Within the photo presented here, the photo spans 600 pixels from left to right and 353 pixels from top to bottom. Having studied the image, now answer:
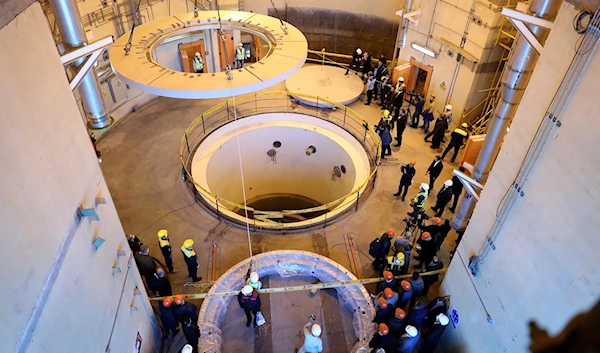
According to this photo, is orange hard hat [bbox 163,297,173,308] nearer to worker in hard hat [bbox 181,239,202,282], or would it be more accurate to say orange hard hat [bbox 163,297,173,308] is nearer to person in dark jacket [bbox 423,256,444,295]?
worker in hard hat [bbox 181,239,202,282]

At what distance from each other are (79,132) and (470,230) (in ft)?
20.7

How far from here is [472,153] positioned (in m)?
11.1

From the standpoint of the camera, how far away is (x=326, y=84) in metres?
16.2

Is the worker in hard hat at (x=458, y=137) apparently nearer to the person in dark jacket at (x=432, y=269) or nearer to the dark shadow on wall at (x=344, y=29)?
the person in dark jacket at (x=432, y=269)

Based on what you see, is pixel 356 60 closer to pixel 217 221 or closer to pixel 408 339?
pixel 217 221

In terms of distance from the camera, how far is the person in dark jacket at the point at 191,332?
7.19 m

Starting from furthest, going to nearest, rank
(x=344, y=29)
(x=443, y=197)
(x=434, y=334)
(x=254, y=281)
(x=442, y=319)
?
(x=344, y=29)
(x=443, y=197)
(x=254, y=281)
(x=434, y=334)
(x=442, y=319)

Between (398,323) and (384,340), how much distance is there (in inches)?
19.3

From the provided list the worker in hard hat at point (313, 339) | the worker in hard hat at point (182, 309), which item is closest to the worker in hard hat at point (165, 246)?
the worker in hard hat at point (182, 309)

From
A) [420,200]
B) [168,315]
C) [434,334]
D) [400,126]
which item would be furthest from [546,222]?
[400,126]

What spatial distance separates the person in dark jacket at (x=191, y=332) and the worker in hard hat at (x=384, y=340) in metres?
3.29

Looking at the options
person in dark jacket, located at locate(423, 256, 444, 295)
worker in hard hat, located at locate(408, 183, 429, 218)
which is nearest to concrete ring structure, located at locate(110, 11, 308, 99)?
worker in hard hat, located at locate(408, 183, 429, 218)

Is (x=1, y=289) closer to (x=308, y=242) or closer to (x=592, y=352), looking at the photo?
(x=592, y=352)

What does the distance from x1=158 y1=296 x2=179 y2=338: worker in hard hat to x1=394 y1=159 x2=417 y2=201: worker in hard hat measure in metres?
6.54
